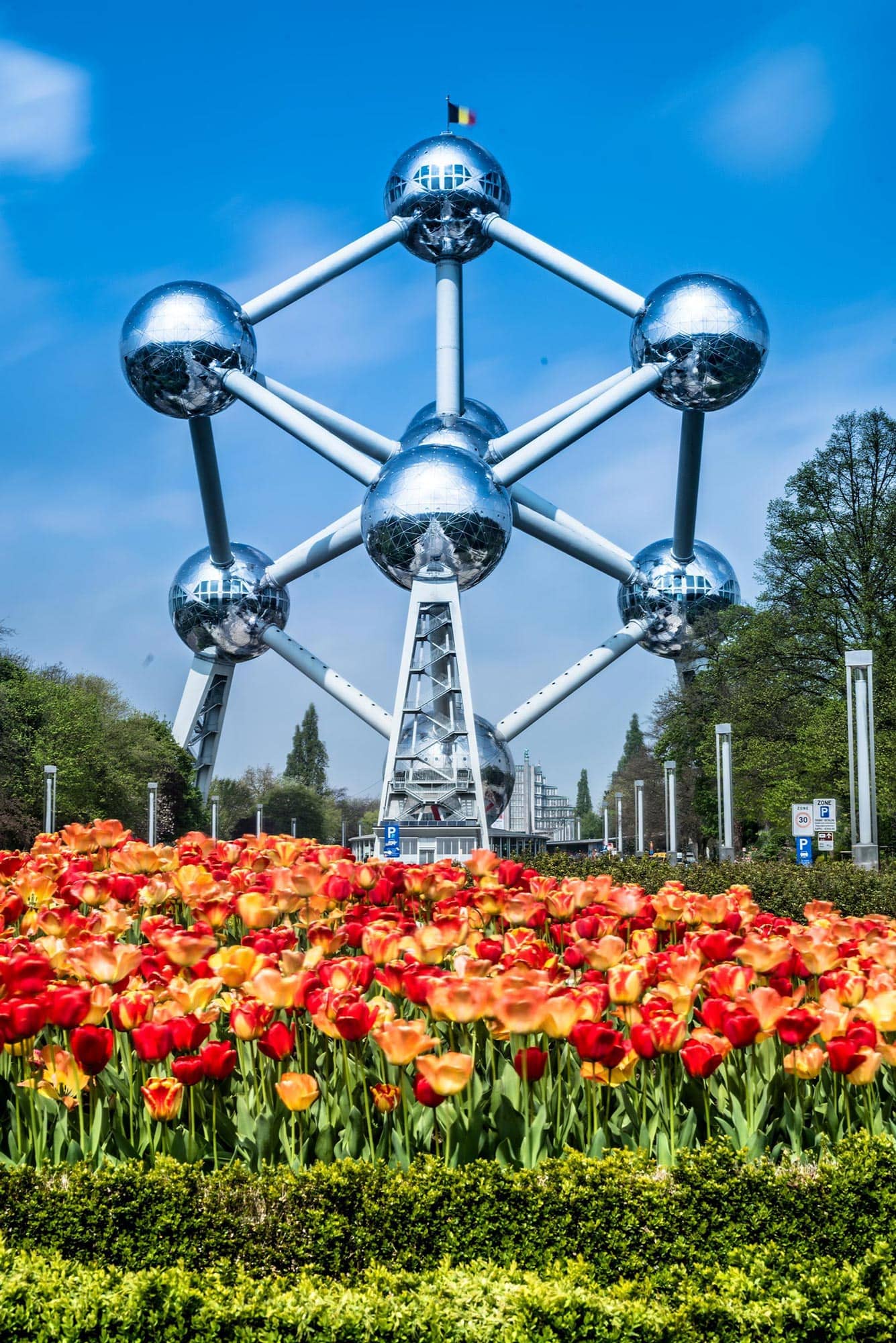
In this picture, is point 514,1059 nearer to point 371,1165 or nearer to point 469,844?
point 371,1165

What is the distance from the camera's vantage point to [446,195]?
116 feet

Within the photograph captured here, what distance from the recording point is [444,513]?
29188mm

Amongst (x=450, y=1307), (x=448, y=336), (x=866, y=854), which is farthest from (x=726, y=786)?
(x=450, y=1307)

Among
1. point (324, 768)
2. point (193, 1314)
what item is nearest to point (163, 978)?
point (193, 1314)

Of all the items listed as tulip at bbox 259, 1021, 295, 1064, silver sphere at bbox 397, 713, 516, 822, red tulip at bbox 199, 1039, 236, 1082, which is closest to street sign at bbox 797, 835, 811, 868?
silver sphere at bbox 397, 713, 516, 822

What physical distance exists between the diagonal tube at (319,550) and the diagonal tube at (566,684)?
6346 mm

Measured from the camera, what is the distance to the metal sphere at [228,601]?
38938mm

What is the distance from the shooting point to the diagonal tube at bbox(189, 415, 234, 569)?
3578 cm

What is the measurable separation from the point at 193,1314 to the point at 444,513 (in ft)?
86.7

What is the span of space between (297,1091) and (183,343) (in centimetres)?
3130

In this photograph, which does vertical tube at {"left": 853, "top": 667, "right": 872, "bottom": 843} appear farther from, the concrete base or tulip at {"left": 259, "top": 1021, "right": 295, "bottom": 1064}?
tulip at {"left": 259, "top": 1021, "right": 295, "bottom": 1064}

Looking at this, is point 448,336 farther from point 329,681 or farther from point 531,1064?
point 531,1064

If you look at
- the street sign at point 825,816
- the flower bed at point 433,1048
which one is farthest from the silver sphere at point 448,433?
the flower bed at point 433,1048

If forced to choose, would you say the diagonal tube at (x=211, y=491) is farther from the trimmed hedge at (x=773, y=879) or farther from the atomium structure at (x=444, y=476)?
the trimmed hedge at (x=773, y=879)
